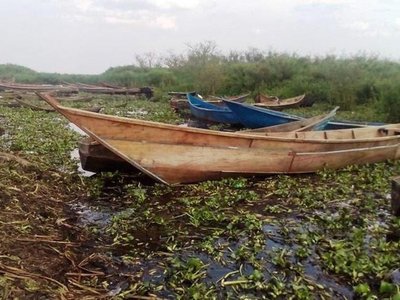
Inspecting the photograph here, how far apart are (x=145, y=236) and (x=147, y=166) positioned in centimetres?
168

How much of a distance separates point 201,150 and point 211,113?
7306 millimetres

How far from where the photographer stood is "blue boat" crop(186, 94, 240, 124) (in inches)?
519

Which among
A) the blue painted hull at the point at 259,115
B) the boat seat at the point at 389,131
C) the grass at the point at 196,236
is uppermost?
the blue painted hull at the point at 259,115

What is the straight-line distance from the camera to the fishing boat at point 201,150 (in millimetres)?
5828

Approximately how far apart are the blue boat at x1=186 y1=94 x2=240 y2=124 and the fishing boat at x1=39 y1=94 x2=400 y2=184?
5.32 meters

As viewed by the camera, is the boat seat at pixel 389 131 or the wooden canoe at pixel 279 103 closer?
the boat seat at pixel 389 131

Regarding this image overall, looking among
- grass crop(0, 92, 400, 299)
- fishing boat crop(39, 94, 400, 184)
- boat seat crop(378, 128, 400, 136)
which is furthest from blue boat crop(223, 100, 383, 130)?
grass crop(0, 92, 400, 299)

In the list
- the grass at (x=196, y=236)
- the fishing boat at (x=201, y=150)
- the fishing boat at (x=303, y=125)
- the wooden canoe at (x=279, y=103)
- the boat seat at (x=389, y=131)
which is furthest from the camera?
the wooden canoe at (x=279, y=103)

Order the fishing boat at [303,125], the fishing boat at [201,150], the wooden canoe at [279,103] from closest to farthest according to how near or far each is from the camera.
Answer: the fishing boat at [201,150] → the fishing boat at [303,125] → the wooden canoe at [279,103]

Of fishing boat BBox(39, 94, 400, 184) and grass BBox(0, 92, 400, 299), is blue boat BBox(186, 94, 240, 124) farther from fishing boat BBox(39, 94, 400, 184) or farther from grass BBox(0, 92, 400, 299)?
grass BBox(0, 92, 400, 299)

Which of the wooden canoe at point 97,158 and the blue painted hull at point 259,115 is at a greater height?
the blue painted hull at point 259,115

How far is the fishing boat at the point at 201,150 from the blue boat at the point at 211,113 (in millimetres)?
5320

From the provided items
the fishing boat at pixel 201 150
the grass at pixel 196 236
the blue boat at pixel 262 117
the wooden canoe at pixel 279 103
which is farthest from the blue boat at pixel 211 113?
the grass at pixel 196 236

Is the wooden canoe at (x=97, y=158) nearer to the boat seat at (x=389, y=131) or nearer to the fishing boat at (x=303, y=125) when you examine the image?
the fishing boat at (x=303, y=125)
